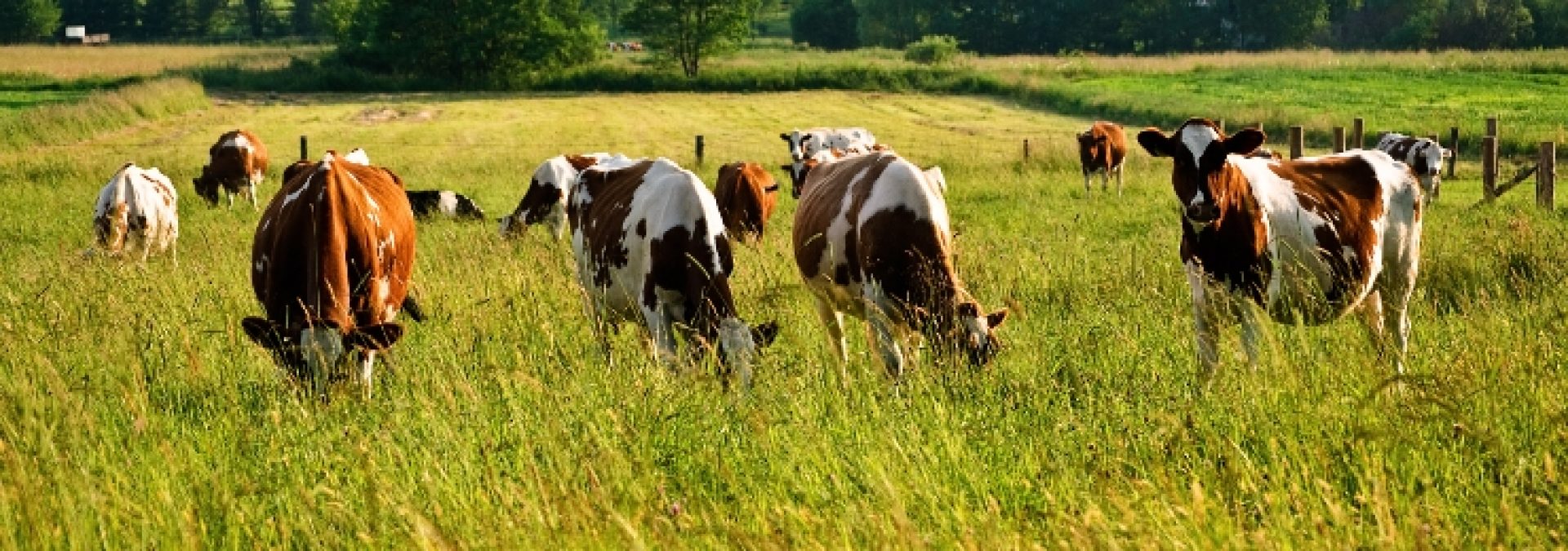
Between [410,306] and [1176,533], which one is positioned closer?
[1176,533]

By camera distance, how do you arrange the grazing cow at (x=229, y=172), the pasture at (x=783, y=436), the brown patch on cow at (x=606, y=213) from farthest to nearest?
the grazing cow at (x=229, y=172) < the brown patch on cow at (x=606, y=213) < the pasture at (x=783, y=436)

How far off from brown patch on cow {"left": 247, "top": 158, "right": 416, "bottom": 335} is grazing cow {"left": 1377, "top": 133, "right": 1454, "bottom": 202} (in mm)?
16981

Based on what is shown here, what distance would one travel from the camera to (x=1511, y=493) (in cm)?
388

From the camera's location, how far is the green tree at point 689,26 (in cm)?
7200

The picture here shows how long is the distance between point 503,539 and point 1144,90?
5229 cm

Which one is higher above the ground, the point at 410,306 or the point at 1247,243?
the point at 1247,243

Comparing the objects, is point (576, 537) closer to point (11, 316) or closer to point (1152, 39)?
point (11, 316)

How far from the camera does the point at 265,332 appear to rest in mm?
6301

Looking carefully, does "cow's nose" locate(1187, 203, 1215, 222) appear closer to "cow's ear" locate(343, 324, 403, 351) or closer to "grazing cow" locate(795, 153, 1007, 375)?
"grazing cow" locate(795, 153, 1007, 375)

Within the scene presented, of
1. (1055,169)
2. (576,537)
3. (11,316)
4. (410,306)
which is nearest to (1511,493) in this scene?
(576,537)

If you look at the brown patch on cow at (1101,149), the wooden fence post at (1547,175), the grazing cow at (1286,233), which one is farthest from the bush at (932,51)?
the grazing cow at (1286,233)

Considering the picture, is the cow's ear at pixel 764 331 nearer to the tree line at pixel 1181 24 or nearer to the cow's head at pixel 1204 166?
the cow's head at pixel 1204 166

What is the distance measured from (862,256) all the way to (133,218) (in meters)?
10.1

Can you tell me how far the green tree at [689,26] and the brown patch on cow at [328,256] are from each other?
208 ft
